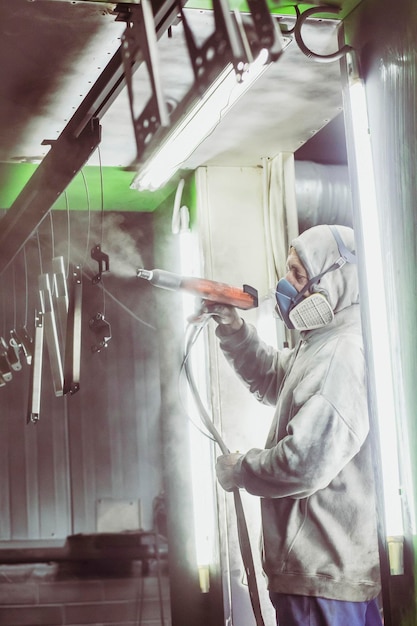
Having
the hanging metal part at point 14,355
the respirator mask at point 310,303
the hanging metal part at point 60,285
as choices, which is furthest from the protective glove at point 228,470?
the hanging metal part at point 14,355

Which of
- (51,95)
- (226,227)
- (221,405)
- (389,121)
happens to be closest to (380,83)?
(389,121)

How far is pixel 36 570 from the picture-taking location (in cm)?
582

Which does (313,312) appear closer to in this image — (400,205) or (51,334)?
(400,205)

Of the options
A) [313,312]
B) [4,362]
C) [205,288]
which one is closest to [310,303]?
[313,312]

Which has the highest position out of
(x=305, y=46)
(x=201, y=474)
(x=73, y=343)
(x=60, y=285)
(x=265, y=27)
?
→ (x=305, y=46)

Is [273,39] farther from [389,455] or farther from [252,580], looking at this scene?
[252,580]

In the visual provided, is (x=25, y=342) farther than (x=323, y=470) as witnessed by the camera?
Yes

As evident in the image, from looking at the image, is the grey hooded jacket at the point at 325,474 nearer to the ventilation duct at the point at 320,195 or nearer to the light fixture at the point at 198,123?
the light fixture at the point at 198,123

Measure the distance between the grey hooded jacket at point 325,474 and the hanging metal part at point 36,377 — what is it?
3.95ft

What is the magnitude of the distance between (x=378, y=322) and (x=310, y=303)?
740mm

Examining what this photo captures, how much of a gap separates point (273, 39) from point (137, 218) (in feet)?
12.8

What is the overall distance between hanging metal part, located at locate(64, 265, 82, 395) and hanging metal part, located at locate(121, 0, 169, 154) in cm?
185

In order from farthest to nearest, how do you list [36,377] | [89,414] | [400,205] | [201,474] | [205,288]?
[89,414], [201,474], [36,377], [205,288], [400,205]

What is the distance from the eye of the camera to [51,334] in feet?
13.8
